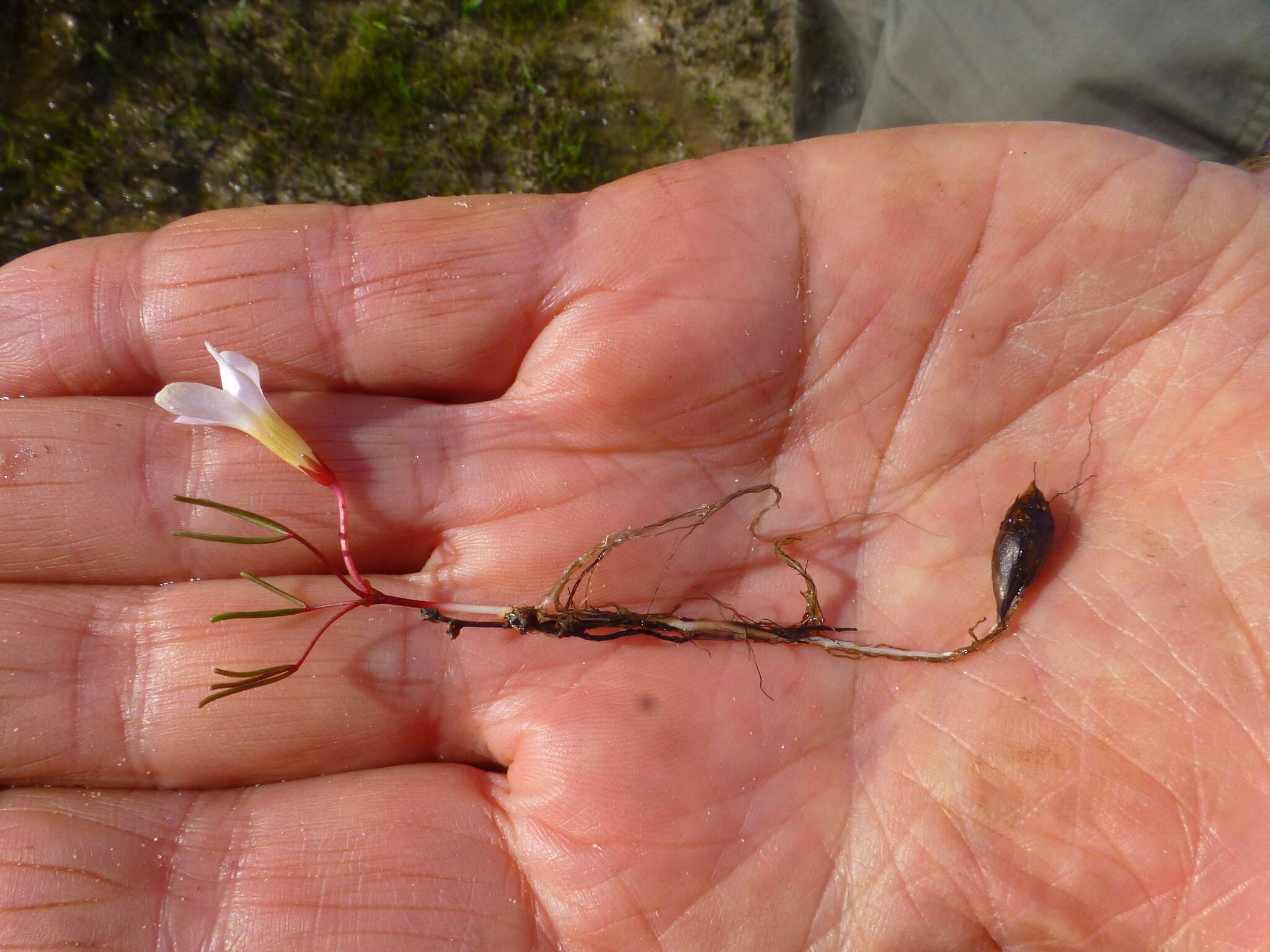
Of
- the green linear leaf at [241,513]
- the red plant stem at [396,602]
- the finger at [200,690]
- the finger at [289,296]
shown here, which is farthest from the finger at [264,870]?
the finger at [289,296]

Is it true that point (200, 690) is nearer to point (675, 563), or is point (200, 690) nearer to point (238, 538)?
point (238, 538)

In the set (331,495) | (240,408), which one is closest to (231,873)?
(331,495)

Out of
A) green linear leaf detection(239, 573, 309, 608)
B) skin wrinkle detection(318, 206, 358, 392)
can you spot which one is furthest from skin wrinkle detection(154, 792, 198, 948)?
skin wrinkle detection(318, 206, 358, 392)

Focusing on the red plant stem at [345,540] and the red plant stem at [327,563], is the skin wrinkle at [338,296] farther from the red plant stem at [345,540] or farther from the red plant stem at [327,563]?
the red plant stem at [327,563]

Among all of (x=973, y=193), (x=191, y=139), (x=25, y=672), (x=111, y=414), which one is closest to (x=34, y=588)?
(x=25, y=672)

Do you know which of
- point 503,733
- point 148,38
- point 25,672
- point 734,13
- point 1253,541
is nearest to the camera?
point 1253,541

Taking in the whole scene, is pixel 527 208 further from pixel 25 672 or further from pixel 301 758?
pixel 25 672
